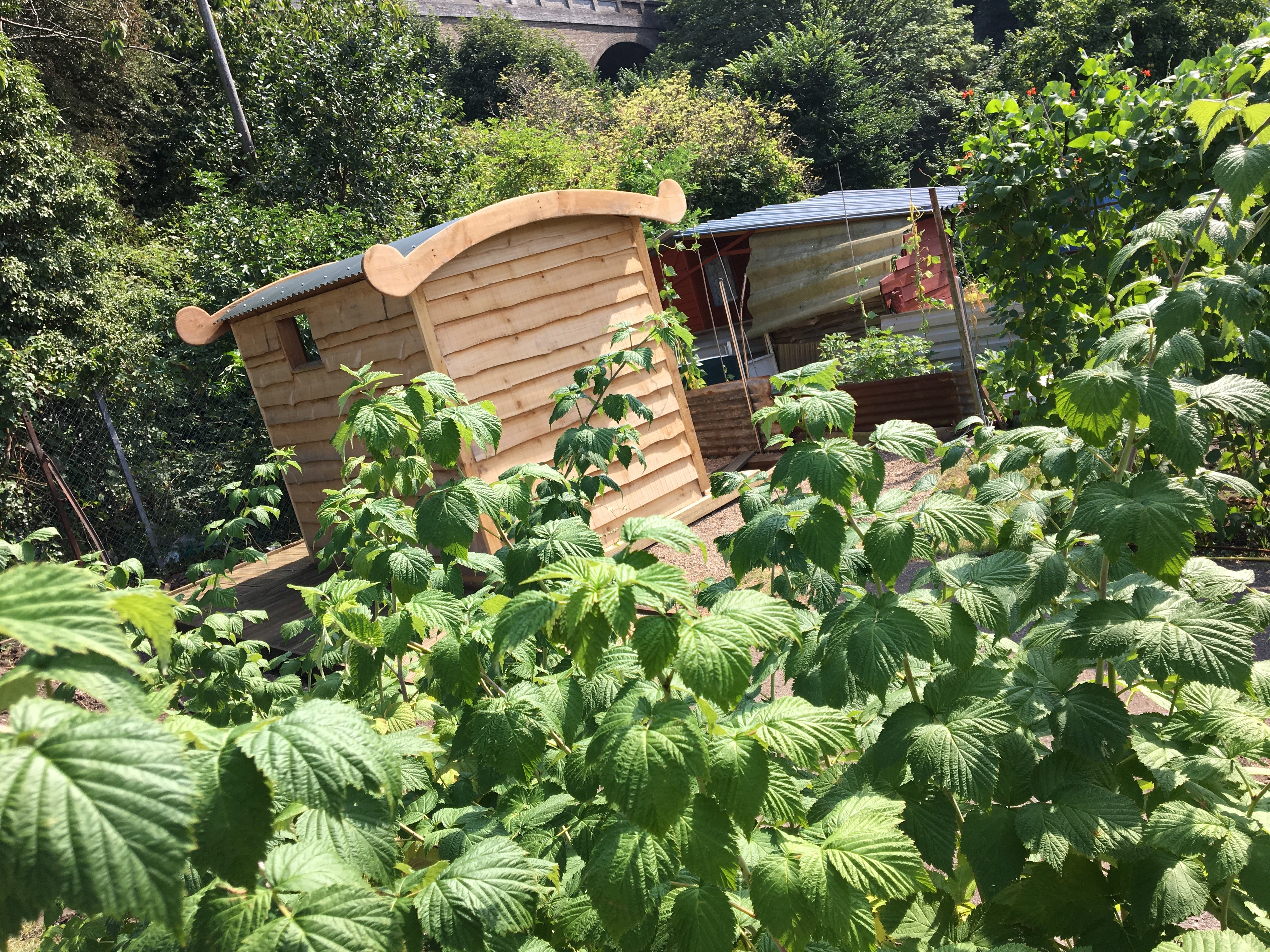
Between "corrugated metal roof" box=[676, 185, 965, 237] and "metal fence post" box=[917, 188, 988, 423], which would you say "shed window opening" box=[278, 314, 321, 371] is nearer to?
"metal fence post" box=[917, 188, 988, 423]

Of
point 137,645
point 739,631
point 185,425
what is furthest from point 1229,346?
point 185,425

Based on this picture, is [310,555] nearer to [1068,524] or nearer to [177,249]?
[177,249]

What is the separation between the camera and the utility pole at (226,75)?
10359 millimetres

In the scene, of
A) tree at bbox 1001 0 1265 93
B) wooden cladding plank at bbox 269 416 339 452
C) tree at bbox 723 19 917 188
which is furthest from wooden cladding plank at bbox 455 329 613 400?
tree at bbox 723 19 917 188

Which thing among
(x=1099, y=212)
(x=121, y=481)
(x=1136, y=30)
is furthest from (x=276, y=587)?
(x=1136, y=30)

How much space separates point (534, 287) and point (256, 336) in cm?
300

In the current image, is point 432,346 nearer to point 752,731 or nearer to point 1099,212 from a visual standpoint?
point 1099,212

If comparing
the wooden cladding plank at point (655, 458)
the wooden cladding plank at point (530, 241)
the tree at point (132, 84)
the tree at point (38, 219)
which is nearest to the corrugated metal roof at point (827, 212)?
the wooden cladding plank at point (530, 241)

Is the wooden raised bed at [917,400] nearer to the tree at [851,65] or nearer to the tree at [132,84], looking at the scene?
the tree at [132,84]

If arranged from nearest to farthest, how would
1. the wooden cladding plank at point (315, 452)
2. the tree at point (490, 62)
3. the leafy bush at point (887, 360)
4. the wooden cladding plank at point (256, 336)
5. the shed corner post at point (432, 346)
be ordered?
the shed corner post at point (432, 346)
the wooden cladding plank at point (315, 452)
the wooden cladding plank at point (256, 336)
the leafy bush at point (887, 360)
the tree at point (490, 62)

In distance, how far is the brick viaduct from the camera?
30.1 metres

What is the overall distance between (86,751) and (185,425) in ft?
33.6

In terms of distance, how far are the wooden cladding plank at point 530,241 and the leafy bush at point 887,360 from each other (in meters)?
3.07

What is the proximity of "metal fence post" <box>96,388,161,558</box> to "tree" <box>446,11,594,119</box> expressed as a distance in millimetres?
19083
